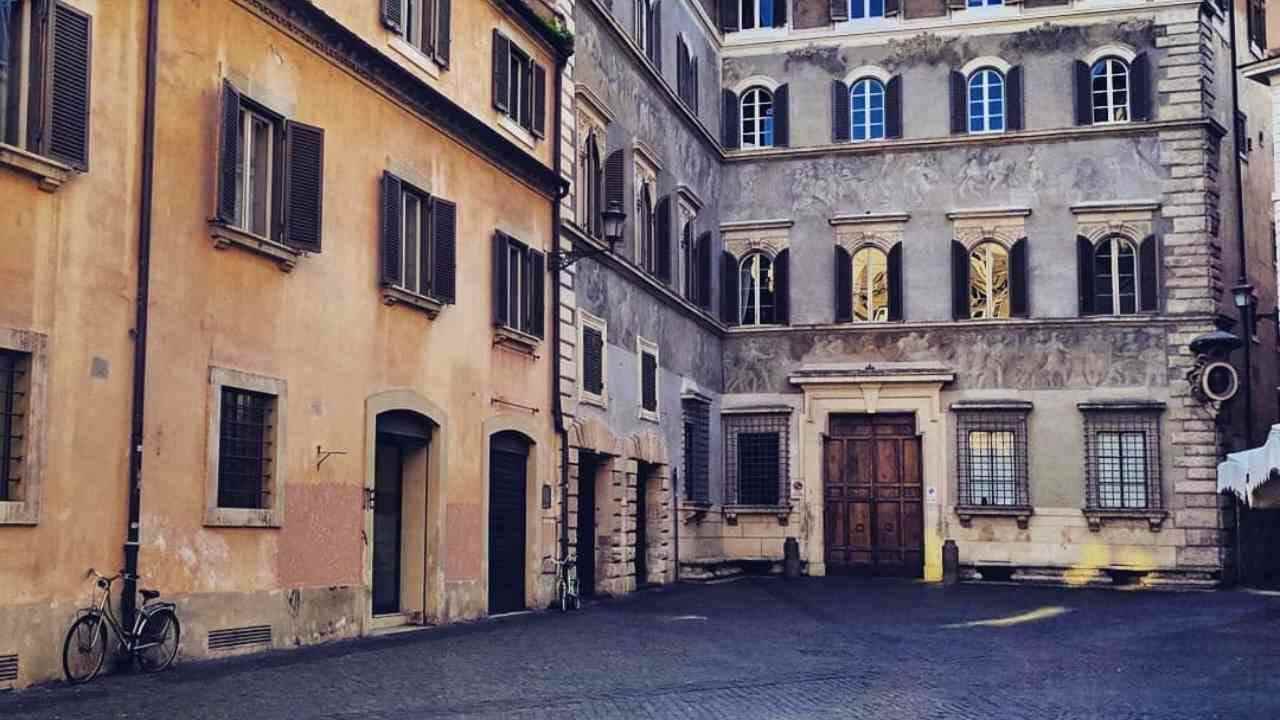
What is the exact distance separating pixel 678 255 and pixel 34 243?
20.0 meters

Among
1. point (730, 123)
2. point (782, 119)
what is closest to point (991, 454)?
point (782, 119)

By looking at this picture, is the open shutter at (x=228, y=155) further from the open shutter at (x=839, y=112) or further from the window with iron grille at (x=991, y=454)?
the open shutter at (x=839, y=112)

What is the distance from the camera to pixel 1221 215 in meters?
33.8

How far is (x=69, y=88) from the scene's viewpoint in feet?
41.5

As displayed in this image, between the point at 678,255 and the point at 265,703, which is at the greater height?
the point at 678,255

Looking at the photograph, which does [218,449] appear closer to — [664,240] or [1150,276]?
[664,240]

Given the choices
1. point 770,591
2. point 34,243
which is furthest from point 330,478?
point 770,591

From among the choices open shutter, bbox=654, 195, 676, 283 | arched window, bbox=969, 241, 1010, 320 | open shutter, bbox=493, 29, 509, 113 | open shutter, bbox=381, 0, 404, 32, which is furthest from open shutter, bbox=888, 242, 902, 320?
open shutter, bbox=381, 0, 404, 32

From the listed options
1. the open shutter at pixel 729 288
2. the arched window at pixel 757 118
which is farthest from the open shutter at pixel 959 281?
the arched window at pixel 757 118

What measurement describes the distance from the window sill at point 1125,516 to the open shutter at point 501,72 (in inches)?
662

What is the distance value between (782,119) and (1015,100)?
16.9ft

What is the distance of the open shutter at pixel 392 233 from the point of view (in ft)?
59.7

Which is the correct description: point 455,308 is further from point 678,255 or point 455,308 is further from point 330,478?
point 678,255

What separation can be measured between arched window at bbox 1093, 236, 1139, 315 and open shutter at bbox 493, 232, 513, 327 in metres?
16.5
